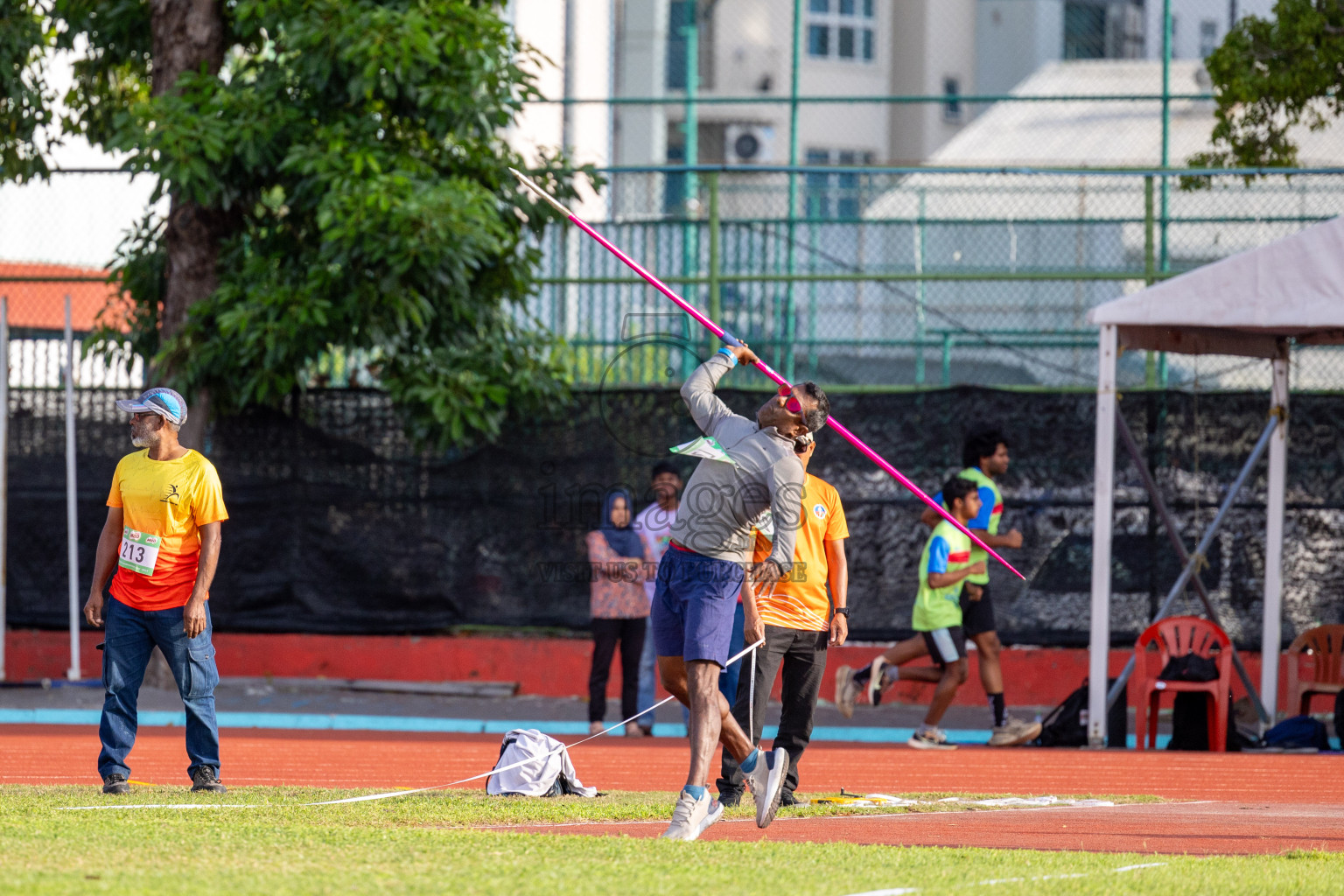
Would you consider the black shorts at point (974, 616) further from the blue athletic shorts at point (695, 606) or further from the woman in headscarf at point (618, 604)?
the blue athletic shorts at point (695, 606)

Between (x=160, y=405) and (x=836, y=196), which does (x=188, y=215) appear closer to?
(x=160, y=405)

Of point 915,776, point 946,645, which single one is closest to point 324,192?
point 946,645

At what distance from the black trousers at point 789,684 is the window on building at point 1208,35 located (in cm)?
2548

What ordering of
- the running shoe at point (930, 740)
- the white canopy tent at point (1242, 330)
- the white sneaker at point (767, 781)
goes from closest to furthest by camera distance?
the white sneaker at point (767, 781) → the white canopy tent at point (1242, 330) → the running shoe at point (930, 740)

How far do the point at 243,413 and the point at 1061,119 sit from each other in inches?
705

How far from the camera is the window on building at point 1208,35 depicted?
30.4 metres

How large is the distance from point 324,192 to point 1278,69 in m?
7.97

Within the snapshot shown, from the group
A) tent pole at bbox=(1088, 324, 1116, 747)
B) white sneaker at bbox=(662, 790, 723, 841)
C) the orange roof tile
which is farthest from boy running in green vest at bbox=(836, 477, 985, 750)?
the orange roof tile

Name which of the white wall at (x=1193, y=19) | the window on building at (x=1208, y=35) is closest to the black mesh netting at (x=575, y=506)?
the white wall at (x=1193, y=19)

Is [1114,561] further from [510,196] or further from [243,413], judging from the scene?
[243,413]

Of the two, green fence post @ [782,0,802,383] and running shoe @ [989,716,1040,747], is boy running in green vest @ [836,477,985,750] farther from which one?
green fence post @ [782,0,802,383]

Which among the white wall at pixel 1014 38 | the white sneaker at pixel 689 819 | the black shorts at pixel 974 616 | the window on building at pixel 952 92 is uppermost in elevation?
the white wall at pixel 1014 38

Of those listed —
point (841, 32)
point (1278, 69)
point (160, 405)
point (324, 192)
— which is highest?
point (841, 32)

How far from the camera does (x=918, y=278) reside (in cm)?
1382
